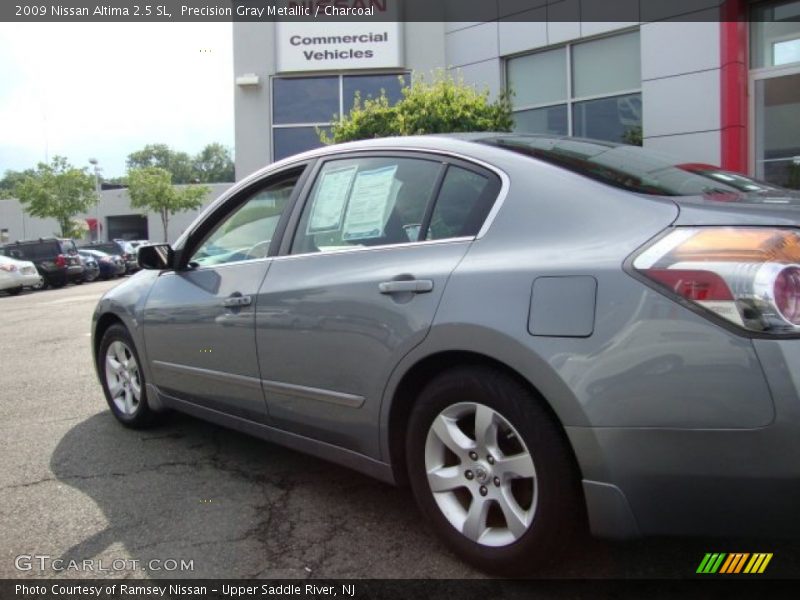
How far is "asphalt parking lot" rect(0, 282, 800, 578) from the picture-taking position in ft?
8.57

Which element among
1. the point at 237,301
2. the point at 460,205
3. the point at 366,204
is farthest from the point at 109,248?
the point at 460,205

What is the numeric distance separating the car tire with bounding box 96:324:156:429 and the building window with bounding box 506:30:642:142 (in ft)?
28.4

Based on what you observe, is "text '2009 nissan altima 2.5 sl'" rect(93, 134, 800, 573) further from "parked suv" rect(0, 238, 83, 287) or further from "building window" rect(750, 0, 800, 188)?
"parked suv" rect(0, 238, 83, 287)

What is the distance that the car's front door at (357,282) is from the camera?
2574mm

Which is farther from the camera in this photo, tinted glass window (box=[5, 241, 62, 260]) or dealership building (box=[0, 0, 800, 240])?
tinted glass window (box=[5, 241, 62, 260])

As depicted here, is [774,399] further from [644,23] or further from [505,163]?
[644,23]

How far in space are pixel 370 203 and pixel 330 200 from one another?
0.28 meters

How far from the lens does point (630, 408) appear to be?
2.00m

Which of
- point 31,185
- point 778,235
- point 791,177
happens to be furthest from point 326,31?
point 31,185

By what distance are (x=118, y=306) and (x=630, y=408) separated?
3390 millimetres

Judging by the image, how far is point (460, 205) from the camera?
2.65 metres

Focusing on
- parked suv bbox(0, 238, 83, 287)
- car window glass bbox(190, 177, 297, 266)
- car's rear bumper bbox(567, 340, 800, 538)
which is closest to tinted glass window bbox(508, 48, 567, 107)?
car window glass bbox(190, 177, 297, 266)

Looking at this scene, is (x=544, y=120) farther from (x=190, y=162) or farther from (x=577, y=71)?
(x=190, y=162)

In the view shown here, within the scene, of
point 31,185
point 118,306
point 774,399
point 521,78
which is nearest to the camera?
point 774,399
